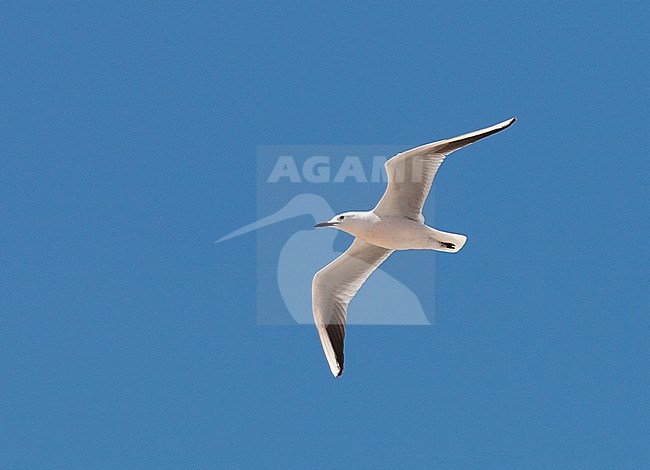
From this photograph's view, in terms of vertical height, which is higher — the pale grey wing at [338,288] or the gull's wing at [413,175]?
the gull's wing at [413,175]

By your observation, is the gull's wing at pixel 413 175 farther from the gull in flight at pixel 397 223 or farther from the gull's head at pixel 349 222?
the gull's head at pixel 349 222

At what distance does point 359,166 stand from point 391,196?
1.34 metres

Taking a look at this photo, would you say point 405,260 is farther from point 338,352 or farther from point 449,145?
point 449,145

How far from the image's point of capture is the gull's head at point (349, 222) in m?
11.9

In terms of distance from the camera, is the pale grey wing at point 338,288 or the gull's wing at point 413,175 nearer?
the gull's wing at point 413,175

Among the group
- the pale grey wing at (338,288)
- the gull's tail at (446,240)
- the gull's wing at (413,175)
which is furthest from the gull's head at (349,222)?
the pale grey wing at (338,288)

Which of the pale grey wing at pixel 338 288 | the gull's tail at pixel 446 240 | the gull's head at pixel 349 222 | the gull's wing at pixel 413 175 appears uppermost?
the gull's wing at pixel 413 175

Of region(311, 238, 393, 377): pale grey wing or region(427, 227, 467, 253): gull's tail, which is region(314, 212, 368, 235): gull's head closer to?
region(427, 227, 467, 253): gull's tail

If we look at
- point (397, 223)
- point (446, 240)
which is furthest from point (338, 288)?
point (446, 240)

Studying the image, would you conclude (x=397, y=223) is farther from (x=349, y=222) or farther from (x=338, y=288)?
(x=338, y=288)

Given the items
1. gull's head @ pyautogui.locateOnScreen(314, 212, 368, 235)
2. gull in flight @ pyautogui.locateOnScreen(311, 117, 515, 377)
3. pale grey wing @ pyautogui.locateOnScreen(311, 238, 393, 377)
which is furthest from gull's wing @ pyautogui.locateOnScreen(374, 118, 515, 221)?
pale grey wing @ pyautogui.locateOnScreen(311, 238, 393, 377)

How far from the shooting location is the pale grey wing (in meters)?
12.7

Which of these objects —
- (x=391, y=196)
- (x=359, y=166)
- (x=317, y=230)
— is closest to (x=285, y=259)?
(x=317, y=230)

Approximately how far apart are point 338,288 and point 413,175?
167 cm
